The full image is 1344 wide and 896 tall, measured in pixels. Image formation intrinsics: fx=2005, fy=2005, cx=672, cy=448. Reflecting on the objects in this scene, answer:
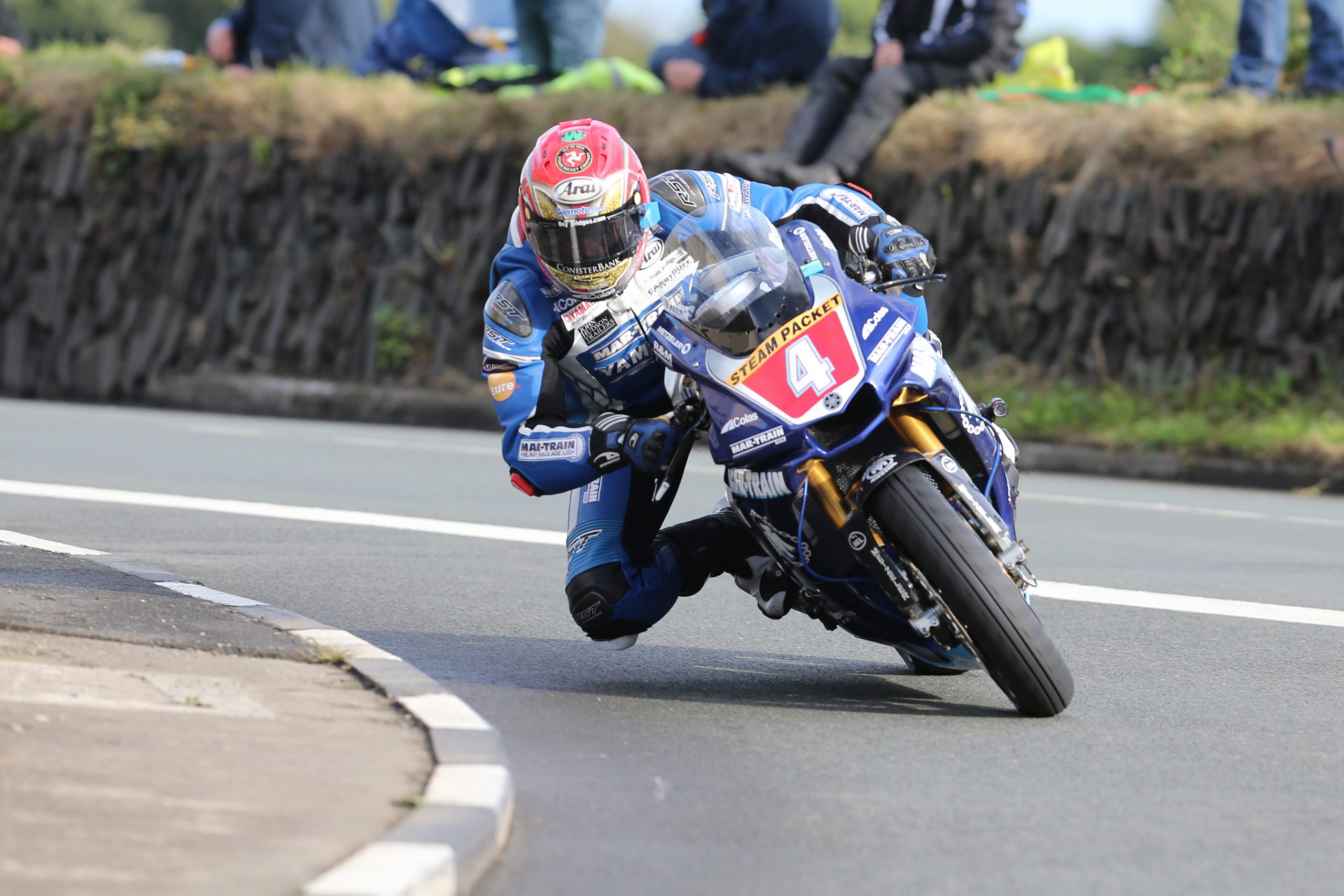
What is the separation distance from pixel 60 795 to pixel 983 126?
12619 millimetres

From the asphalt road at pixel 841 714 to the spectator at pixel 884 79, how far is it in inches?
198

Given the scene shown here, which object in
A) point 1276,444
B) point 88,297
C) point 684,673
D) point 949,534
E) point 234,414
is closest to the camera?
point 949,534

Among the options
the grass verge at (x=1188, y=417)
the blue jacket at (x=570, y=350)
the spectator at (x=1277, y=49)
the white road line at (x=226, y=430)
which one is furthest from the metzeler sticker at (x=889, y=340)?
the spectator at (x=1277, y=49)

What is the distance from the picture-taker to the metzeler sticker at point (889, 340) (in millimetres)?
5258

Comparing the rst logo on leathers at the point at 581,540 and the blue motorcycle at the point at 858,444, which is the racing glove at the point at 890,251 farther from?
the rst logo on leathers at the point at 581,540

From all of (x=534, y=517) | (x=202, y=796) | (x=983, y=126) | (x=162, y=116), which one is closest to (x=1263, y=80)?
(x=983, y=126)

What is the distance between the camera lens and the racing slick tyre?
16.7ft

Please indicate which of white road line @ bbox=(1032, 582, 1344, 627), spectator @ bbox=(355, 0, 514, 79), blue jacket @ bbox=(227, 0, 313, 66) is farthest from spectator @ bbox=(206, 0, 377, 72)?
white road line @ bbox=(1032, 582, 1344, 627)

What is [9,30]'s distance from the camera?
21531 mm

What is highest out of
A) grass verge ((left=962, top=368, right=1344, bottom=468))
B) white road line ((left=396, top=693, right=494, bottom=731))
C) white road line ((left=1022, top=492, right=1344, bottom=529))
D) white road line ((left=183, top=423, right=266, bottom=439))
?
white road line ((left=396, top=693, right=494, bottom=731))

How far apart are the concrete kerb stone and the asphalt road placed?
9 cm

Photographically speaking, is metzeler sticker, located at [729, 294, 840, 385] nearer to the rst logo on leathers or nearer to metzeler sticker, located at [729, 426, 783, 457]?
metzeler sticker, located at [729, 426, 783, 457]

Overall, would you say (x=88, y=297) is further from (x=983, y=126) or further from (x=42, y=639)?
(x=42, y=639)

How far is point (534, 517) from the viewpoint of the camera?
386 inches
